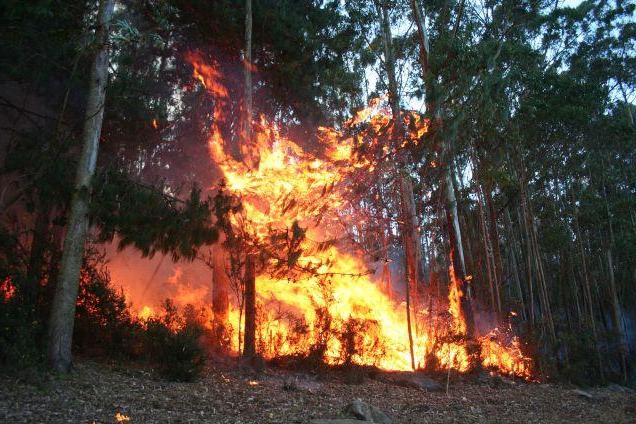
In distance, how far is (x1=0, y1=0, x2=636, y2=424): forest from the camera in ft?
26.6

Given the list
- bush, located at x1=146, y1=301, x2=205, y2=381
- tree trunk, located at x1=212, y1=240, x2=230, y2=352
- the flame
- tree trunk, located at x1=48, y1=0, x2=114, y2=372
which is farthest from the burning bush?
the flame

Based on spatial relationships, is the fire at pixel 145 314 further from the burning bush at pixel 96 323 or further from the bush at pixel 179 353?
the bush at pixel 179 353

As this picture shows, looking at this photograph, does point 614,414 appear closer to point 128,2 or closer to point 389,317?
point 389,317

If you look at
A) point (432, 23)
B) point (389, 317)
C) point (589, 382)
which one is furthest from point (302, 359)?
point (432, 23)

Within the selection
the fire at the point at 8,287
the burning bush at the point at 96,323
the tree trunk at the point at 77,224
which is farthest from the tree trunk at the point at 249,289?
the fire at the point at 8,287

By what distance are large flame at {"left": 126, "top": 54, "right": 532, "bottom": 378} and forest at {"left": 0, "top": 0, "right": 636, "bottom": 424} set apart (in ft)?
0.23

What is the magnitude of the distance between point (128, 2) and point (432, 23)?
9.65 m

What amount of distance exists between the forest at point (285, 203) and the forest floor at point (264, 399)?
7cm

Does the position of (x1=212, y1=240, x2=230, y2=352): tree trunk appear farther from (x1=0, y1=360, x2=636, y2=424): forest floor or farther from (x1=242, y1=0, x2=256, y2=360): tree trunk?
(x1=0, y1=360, x2=636, y2=424): forest floor

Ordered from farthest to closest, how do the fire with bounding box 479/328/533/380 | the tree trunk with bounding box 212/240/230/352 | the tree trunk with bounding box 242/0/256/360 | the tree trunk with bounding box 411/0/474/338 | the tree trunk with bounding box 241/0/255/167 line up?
the fire with bounding box 479/328/533/380 < the tree trunk with bounding box 411/0/474/338 < the tree trunk with bounding box 212/240/230/352 < the tree trunk with bounding box 241/0/255/167 < the tree trunk with bounding box 242/0/256/360

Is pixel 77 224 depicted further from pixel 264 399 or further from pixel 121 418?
pixel 264 399

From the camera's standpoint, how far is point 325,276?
10.7 m

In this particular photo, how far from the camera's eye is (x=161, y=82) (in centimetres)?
1450

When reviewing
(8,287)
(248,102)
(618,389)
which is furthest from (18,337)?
(618,389)
